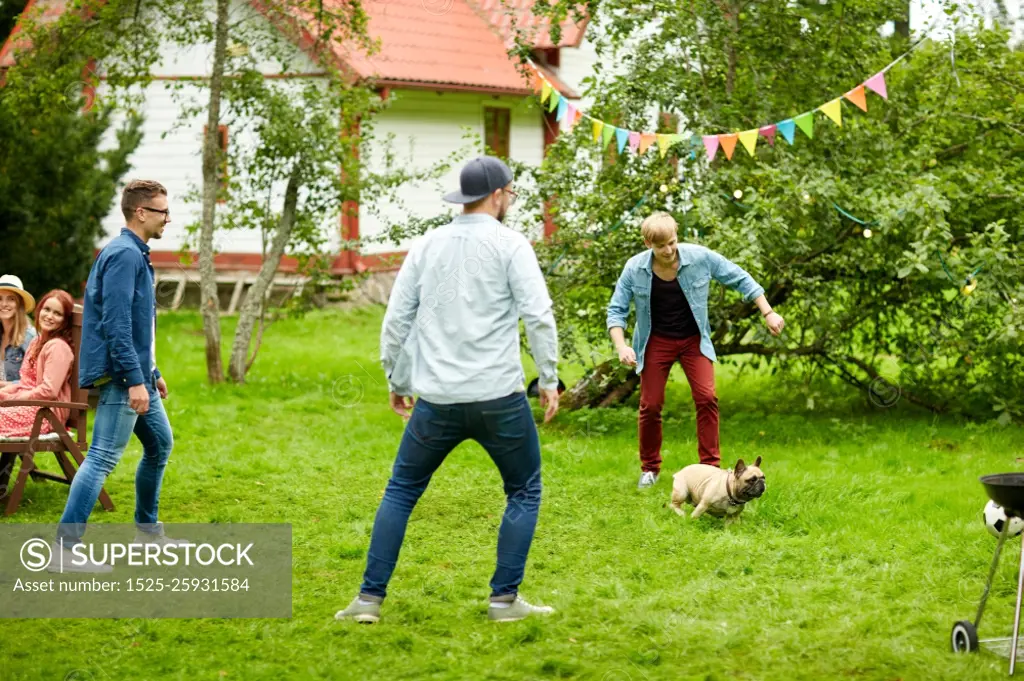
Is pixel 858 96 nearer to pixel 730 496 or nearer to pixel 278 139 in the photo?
pixel 730 496

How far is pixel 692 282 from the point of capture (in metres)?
8.19

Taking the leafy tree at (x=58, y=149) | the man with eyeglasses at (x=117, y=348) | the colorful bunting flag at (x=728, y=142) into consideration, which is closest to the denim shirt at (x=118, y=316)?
the man with eyeglasses at (x=117, y=348)

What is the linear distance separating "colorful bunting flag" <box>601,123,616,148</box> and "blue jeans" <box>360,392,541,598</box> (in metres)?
5.43

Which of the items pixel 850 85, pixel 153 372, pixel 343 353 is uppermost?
pixel 850 85

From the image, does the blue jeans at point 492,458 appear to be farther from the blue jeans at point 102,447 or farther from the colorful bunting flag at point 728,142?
the colorful bunting flag at point 728,142

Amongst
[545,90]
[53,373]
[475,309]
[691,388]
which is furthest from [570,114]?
[475,309]

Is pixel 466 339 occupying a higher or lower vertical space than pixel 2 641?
higher

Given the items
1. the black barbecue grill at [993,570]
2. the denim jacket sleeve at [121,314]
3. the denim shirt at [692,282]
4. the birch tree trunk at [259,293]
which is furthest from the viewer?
the birch tree trunk at [259,293]

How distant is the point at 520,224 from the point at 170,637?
7197 millimetres

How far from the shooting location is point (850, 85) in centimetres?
1120

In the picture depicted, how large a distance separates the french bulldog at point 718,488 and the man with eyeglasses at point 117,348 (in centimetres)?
308

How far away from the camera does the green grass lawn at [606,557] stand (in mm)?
5160

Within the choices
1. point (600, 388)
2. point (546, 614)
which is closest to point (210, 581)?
point (546, 614)

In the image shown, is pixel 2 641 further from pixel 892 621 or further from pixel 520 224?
pixel 520 224
